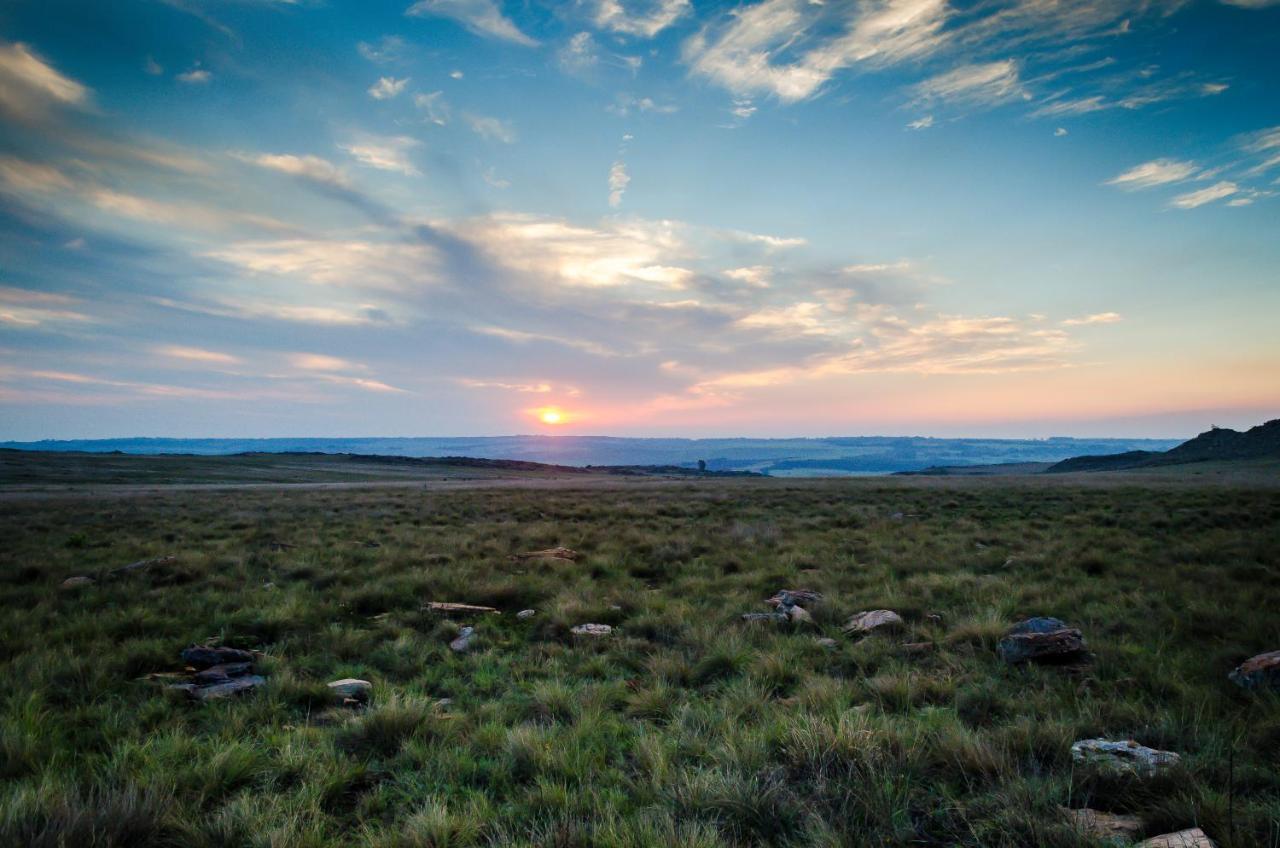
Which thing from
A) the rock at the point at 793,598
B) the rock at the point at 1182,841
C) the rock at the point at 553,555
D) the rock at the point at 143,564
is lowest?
the rock at the point at 553,555

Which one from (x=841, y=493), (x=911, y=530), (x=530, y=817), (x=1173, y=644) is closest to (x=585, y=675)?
(x=530, y=817)

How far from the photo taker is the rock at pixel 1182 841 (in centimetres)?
280

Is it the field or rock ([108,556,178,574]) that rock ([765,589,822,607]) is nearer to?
the field

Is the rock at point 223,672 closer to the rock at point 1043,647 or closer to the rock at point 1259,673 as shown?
the rock at point 1043,647

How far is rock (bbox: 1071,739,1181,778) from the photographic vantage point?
11.6 ft

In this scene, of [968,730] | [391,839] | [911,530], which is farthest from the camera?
[911,530]

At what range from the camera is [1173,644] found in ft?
21.0

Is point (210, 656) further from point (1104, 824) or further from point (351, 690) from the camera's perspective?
point (1104, 824)

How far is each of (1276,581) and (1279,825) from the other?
9565mm

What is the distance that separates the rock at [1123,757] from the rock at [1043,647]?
203 cm

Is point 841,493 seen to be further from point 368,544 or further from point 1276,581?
point 368,544

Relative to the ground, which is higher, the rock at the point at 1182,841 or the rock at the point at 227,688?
the rock at the point at 1182,841

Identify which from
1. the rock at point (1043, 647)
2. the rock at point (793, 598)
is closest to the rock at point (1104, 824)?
the rock at point (1043, 647)

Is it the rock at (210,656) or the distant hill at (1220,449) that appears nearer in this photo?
the rock at (210,656)
